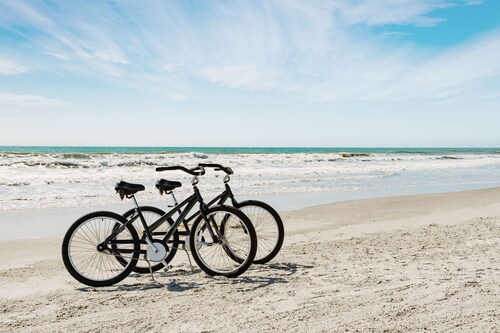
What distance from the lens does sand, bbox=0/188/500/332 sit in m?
3.48

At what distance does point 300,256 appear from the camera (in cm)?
579

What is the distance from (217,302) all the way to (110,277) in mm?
1499

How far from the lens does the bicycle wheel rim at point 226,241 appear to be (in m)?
4.90

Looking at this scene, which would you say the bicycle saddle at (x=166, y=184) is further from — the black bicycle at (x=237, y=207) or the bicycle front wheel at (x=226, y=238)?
the bicycle front wheel at (x=226, y=238)

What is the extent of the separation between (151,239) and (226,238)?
89 centimetres

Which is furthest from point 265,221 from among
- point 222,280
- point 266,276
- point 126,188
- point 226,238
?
point 126,188

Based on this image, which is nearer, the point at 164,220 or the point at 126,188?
the point at 126,188

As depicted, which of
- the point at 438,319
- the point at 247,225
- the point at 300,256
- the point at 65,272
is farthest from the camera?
the point at 300,256

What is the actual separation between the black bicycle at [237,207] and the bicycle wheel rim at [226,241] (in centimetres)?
17

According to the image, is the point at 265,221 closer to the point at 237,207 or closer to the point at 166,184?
the point at 237,207

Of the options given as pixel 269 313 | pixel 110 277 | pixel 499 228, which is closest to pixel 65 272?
pixel 110 277

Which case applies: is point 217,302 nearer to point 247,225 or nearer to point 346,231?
point 247,225

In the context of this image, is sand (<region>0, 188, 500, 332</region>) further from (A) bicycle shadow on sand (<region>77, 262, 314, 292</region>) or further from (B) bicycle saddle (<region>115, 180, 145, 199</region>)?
(B) bicycle saddle (<region>115, 180, 145, 199</region>)

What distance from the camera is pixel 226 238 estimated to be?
5129 millimetres
